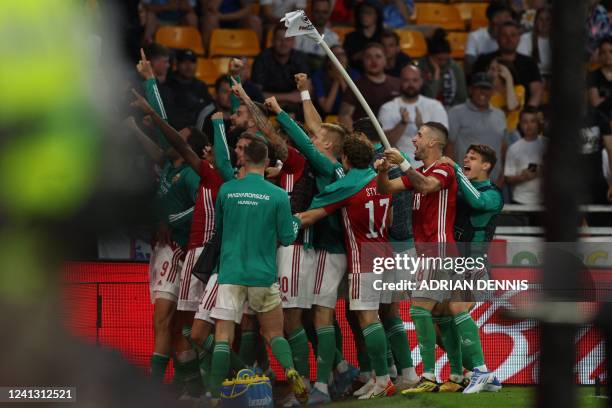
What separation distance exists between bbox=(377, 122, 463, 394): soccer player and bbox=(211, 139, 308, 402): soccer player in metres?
1.11

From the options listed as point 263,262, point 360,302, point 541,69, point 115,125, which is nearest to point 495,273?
point 360,302

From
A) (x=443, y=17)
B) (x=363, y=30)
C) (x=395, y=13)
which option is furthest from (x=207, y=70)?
(x=443, y=17)

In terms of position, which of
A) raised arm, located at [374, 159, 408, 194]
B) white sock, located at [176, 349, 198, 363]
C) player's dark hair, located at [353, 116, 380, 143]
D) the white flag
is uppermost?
the white flag

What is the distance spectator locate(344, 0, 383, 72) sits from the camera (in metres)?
13.9

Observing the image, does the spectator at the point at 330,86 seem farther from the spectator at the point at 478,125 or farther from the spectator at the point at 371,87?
the spectator at the point at 478,125

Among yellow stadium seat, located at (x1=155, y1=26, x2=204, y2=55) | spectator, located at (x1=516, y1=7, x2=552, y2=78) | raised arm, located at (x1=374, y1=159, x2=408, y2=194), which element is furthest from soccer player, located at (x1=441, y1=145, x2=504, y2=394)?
yellow stadium seat, located at (x1=155, y1=26, x2=204, y2=55)

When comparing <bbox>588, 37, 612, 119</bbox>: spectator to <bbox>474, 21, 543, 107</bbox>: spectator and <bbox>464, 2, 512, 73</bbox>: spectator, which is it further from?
<bbox>464, 2, 512, 73</bbox>: spectator

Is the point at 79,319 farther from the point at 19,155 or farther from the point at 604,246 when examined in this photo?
the point at 604,246

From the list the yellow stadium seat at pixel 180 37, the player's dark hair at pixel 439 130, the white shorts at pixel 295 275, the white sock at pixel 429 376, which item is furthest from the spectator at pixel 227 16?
→ the white sock at pixel 429 376

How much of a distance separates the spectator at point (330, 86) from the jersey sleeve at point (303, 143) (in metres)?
3.99

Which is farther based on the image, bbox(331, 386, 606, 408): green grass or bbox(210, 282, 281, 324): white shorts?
bbox(331, 386, 606, 408): green grass

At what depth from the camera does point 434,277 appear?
9.77m

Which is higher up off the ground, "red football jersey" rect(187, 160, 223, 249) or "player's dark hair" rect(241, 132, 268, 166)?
"player's dark hair" rect(241, 132, 268, 166)

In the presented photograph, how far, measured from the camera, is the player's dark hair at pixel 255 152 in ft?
29.1
